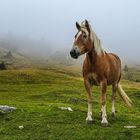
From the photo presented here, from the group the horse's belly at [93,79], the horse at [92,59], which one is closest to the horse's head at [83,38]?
the horse at [92,59]

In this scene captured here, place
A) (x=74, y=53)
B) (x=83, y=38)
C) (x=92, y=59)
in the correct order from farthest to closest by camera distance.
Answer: (x=92, y=59)
(x=83, y=38)
(x=74, y=53)

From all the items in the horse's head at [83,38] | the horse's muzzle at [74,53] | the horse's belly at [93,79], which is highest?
the horse's head at [83,38]

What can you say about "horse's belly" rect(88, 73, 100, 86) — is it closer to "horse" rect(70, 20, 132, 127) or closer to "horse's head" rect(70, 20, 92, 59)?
"horse" rect(70, 20, 132, 127)

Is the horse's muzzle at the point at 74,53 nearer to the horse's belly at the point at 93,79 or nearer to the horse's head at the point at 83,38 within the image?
the horse's head at the point at 83,38

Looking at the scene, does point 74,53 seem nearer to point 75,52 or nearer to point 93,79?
point 75,52

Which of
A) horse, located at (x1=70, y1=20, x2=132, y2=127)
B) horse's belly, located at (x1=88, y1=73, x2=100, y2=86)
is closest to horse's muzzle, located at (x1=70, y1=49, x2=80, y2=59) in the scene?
horse, located at (x1=70, y1=20, x2=132, y2=127)

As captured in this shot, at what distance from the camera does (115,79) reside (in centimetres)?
2241

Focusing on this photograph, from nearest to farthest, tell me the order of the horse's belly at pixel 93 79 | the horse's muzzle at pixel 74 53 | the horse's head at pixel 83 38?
the horse's muzzle at pixel 74 53 < the horse's head at pixel 83 38 < the horse's belly at pixel 93 79

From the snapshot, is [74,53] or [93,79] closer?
[74,53]

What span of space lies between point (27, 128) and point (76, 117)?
3.61 meters

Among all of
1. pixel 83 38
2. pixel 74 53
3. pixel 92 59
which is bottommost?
pixel 92 59

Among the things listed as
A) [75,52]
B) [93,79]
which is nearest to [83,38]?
[75,52]

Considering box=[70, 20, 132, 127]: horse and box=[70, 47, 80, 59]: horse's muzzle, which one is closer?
box=[70, 47, 80, 59]: horse's muzzle

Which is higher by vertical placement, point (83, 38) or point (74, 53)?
point (83, 38)
